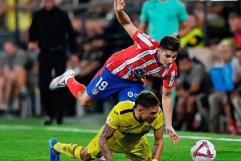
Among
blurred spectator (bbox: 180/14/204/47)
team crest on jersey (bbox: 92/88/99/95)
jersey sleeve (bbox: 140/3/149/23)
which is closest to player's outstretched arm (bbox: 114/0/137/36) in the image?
team crest on jersey (bbox: 92/88/99/95)

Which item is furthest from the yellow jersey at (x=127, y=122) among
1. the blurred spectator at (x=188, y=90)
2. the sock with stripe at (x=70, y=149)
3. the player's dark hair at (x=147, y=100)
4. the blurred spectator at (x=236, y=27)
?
the blurred spectator at (x=236, y=27)

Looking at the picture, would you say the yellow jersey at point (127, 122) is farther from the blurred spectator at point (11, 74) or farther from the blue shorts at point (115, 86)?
the blurred spectator at point (11, 74)

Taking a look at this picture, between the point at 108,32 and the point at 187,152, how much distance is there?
9190 mm

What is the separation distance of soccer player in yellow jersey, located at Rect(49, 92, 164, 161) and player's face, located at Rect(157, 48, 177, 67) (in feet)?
Result: 3.42

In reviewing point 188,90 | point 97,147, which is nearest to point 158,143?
point 97,147

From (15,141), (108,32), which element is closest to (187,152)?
(15,141)

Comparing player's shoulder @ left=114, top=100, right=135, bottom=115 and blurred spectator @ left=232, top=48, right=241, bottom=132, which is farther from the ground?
blurred spectator @ left=232, top=48, right=241, bottom=132

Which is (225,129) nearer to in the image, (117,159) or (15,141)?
(15,141)

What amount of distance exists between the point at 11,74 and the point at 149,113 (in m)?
14.5

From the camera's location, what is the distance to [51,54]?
19.4 meters

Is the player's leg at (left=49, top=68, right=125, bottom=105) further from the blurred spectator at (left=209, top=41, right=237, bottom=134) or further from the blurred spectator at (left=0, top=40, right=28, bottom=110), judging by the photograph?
the blurred spectator at (left=0, top=40, right=28, bottom=110)

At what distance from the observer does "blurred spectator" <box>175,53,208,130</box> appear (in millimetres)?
18641

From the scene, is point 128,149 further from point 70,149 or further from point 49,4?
point 49,4

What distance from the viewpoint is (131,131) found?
34.2 feet
